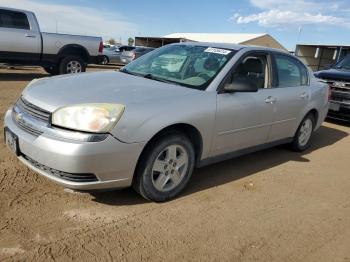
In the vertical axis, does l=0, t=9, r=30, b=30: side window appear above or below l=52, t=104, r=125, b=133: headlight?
above

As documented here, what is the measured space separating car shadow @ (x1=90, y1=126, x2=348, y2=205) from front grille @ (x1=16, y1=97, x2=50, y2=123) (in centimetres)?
94

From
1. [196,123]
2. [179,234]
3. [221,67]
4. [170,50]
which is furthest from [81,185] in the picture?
[170,50]

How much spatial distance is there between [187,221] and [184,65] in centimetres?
194

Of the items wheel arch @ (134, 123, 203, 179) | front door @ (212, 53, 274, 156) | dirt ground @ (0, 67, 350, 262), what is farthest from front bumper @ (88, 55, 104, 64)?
wheel arch @ (134, 123, 203, 179)

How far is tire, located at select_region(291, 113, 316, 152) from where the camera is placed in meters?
5.94

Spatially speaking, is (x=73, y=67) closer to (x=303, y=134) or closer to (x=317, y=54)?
(x=303, y=134)

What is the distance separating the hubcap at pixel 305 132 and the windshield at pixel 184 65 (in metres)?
2.17

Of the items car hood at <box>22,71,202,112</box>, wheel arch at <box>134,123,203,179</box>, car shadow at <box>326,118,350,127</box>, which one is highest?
car hood at <box>22,71,202,112</box>

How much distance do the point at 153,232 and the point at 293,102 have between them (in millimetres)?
3096

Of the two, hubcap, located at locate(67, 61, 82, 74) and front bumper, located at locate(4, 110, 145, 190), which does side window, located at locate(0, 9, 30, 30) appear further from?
front bumper, located at locate(4, 110, 145, 190)

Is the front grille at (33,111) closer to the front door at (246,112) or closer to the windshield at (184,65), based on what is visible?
the windshield at (184,65)

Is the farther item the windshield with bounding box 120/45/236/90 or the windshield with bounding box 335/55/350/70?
the windshield with bounding box 335/55/350/70

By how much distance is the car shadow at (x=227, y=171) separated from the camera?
3.77 m

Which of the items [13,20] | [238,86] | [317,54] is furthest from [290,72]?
[317,54]
